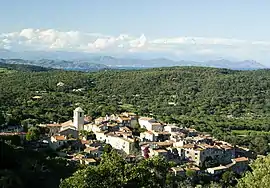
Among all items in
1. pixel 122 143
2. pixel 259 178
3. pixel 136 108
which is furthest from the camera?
pixel 136 108

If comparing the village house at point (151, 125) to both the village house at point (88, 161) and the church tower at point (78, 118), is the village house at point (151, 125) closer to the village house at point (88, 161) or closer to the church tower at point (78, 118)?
the church tower at point (78, 118)

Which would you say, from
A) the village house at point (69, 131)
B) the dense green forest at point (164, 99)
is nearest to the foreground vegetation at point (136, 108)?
the dense green forest at point (164, 99)

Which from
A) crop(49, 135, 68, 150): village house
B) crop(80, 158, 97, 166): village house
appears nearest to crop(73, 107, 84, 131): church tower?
crop(49, 135, 68, 150): village house

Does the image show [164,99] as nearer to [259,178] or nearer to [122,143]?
[122,143]

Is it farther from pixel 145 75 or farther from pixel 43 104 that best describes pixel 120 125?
pixel 145 75

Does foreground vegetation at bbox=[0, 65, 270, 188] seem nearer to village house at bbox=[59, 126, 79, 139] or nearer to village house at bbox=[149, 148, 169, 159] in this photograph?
village house at bbox=[149, 148, 169, 159]

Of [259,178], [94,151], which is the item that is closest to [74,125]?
[94,151]

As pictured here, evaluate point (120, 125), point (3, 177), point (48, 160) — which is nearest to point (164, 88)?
point (120, 125)
